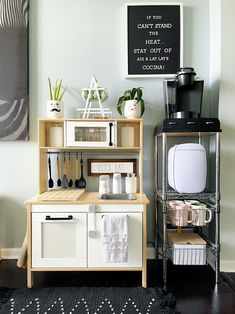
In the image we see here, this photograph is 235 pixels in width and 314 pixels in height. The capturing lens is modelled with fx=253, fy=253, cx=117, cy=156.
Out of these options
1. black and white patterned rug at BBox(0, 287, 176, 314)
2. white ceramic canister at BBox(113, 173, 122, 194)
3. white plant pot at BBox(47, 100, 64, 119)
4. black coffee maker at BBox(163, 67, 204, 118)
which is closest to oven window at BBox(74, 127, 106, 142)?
white plant pot at BBox(47, 100, 64, 119)

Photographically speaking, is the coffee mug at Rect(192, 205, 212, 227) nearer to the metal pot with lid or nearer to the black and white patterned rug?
the black and white patterned rug

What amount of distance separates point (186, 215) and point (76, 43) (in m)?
1.83

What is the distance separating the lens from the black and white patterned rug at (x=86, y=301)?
64.4 inches

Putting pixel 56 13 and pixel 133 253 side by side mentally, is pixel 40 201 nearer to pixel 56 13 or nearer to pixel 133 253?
pixel 133 253

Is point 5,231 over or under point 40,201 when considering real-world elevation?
under

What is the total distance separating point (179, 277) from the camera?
2096 mm

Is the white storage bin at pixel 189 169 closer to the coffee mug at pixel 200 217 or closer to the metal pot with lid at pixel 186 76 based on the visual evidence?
the coffee mug at pixel 200 217

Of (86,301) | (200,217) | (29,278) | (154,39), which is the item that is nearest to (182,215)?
(200,217)

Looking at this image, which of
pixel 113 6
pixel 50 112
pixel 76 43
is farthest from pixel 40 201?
pixel 113 6

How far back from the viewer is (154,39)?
2.35m

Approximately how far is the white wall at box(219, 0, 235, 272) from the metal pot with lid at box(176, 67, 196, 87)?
330 millimetres

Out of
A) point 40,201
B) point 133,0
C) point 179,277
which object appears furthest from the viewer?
point 133,0

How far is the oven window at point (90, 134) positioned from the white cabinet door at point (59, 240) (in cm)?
63

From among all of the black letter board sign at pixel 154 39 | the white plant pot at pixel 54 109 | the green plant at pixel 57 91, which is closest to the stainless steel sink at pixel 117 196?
the white plant pot at pixel 54 109
